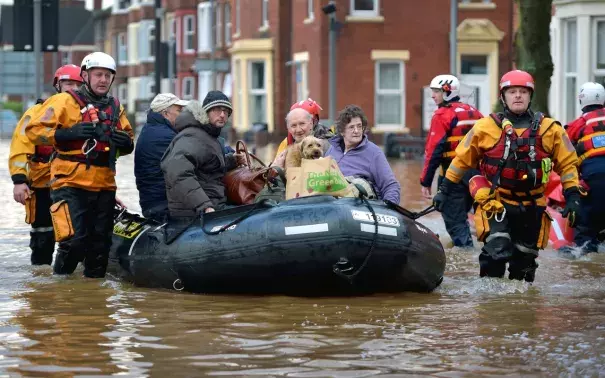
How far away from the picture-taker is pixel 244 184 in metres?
12.6

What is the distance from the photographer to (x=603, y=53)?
3005 centimetres

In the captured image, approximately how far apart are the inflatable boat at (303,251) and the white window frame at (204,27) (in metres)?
55.4

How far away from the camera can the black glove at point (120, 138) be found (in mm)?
12781

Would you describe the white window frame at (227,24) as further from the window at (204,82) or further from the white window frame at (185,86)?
the white window frame at (185,86)

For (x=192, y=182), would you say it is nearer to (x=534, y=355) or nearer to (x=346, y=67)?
(x=534, y=355)

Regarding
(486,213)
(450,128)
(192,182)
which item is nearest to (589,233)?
(450,128)

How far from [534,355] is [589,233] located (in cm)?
684

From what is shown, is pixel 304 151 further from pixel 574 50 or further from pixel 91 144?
pixel 574 50

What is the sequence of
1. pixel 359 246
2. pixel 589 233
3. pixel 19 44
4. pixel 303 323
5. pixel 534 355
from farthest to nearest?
pixel 19 44
pixel 589 233
pixel 359 246
pixel 303 323
pixel 534 355

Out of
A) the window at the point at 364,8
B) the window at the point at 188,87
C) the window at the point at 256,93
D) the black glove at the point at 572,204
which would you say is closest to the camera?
the black glove at the point at 572,204

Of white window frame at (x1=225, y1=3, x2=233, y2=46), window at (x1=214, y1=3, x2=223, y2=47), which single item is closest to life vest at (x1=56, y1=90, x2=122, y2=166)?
white window frame at (x1=225, y1=3, x2=233, y2=46)

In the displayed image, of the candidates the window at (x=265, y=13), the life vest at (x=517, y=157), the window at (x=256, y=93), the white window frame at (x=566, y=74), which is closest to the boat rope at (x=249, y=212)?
the life vest at (x=517, y=157)

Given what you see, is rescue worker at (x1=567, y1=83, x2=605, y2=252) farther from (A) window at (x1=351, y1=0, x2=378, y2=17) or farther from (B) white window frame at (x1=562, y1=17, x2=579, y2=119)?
(A) window at (x1=351, y1=0, x2=378, y2=17)

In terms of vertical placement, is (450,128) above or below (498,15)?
below
